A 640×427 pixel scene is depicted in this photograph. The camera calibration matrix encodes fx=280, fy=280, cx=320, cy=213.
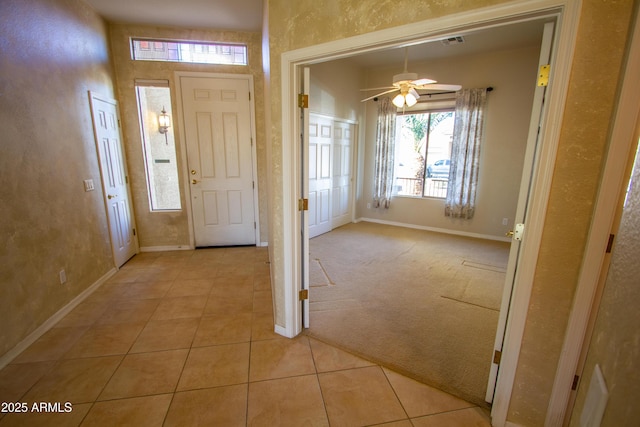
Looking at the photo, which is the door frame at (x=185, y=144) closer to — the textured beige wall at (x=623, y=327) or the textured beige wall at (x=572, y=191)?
the textured beige wall at (x=572, y=191)

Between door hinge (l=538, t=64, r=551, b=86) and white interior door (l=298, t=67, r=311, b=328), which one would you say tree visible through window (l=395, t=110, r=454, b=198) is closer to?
white interior door (l=298, t=67, r=311, b=328)

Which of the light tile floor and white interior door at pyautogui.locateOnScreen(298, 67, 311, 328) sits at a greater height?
white interior door at pyautogui.locateOnScreen(298, 67, 311, 328)

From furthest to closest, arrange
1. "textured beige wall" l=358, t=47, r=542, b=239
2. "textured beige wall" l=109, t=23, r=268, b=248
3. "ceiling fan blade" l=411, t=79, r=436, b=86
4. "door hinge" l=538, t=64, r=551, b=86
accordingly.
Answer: "textured beige wall" l=358, t=47, r=542, b=239 < "textured beige wall" l=109, t=23, r=268, b=248 < "ceiling fan blade" l=411, t=79, r=436, b=86 < "door hinge" l=538, t=64, r=551, b=86

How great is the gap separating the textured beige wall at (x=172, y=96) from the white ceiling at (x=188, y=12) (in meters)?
0.12

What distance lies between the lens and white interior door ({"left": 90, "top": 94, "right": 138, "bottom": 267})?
3254mm

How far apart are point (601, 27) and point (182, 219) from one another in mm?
4493

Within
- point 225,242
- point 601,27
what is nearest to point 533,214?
point 601,27

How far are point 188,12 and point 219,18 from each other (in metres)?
0.35

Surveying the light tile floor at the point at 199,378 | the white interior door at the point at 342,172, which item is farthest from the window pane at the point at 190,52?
the light tile floor at the point at 199,378

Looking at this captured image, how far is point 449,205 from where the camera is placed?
5.18 m

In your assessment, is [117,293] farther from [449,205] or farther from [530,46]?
[530,46]

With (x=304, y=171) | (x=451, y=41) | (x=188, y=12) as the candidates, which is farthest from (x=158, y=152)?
(x=451, y=41)

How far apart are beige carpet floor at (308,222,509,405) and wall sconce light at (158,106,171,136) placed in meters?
2.76

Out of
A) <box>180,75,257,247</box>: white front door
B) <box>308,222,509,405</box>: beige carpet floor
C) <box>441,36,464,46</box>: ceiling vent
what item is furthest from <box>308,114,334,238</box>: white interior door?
<box>441,36,464,46</box>: ceiling vent
